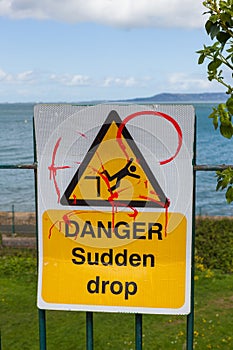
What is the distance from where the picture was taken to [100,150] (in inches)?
97.0

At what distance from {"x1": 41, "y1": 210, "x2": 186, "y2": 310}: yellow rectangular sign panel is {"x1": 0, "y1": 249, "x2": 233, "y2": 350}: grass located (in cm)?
480

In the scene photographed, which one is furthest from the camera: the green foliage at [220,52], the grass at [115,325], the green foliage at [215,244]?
the green foliage at [215,244]

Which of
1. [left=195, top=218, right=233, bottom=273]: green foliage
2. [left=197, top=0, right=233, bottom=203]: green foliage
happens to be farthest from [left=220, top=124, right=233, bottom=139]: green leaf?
[left=195, top=218, right=233, bottom=273]: green foliage

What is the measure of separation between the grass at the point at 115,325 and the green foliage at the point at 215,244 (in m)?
1.98

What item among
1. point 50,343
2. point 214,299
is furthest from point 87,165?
point 214,299

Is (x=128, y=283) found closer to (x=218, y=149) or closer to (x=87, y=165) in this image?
(x=87, y=165)

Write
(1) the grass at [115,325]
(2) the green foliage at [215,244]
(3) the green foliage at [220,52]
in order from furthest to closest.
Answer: (2) the green foliage at [215,244] → (1) the grass at [115,325] → (3) the green foliage at [220,52]

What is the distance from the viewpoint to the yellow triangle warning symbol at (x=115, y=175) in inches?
96.0

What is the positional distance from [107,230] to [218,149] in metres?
64.8

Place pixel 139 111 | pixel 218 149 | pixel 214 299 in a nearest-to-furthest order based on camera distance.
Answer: pixel 139 111 → pixel 214 299 → pixel 218 149

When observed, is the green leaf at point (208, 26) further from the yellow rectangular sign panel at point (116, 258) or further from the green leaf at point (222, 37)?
the yellow rectangular sign panel at point (116, 258)

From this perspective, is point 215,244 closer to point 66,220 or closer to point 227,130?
point 66,220

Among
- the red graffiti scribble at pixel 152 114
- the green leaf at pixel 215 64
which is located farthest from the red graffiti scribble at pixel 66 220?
the green leaf at pixel 215 64

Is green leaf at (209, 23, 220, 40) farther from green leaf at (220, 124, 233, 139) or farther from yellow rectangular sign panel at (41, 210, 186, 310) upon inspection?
yellow rectangular sign panel at (41, 210, 186, 310)
